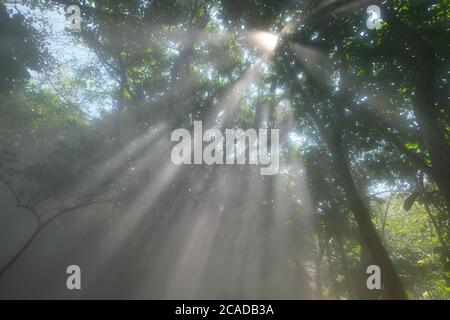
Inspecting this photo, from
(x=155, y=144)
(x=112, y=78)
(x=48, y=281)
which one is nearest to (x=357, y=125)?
(x=155, y=144)

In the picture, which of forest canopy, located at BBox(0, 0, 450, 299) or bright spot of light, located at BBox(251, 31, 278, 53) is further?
bright spot of light, located at BBox(251, 31, 278, 53)

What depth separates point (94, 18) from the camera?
42.2ft

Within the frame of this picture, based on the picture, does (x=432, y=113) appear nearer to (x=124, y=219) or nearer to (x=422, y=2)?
(x=422, y=2)

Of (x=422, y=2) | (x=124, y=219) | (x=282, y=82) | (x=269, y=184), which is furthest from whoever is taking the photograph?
(x=269, y=184)

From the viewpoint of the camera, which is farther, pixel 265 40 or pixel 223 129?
pixel 223 129

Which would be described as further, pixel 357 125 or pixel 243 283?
pixel 243 283

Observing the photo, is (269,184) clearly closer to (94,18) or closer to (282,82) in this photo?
(282,82)

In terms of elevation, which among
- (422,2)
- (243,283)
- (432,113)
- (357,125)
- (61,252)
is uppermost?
(422,2)

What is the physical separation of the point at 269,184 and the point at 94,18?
1305 centimetres

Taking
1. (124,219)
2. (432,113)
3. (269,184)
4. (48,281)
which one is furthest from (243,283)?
(432,113)

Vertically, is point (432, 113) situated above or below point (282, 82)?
below

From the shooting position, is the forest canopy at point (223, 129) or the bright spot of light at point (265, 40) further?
the bright spot of light at point (265, 40)

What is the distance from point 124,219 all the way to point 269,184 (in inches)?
354
